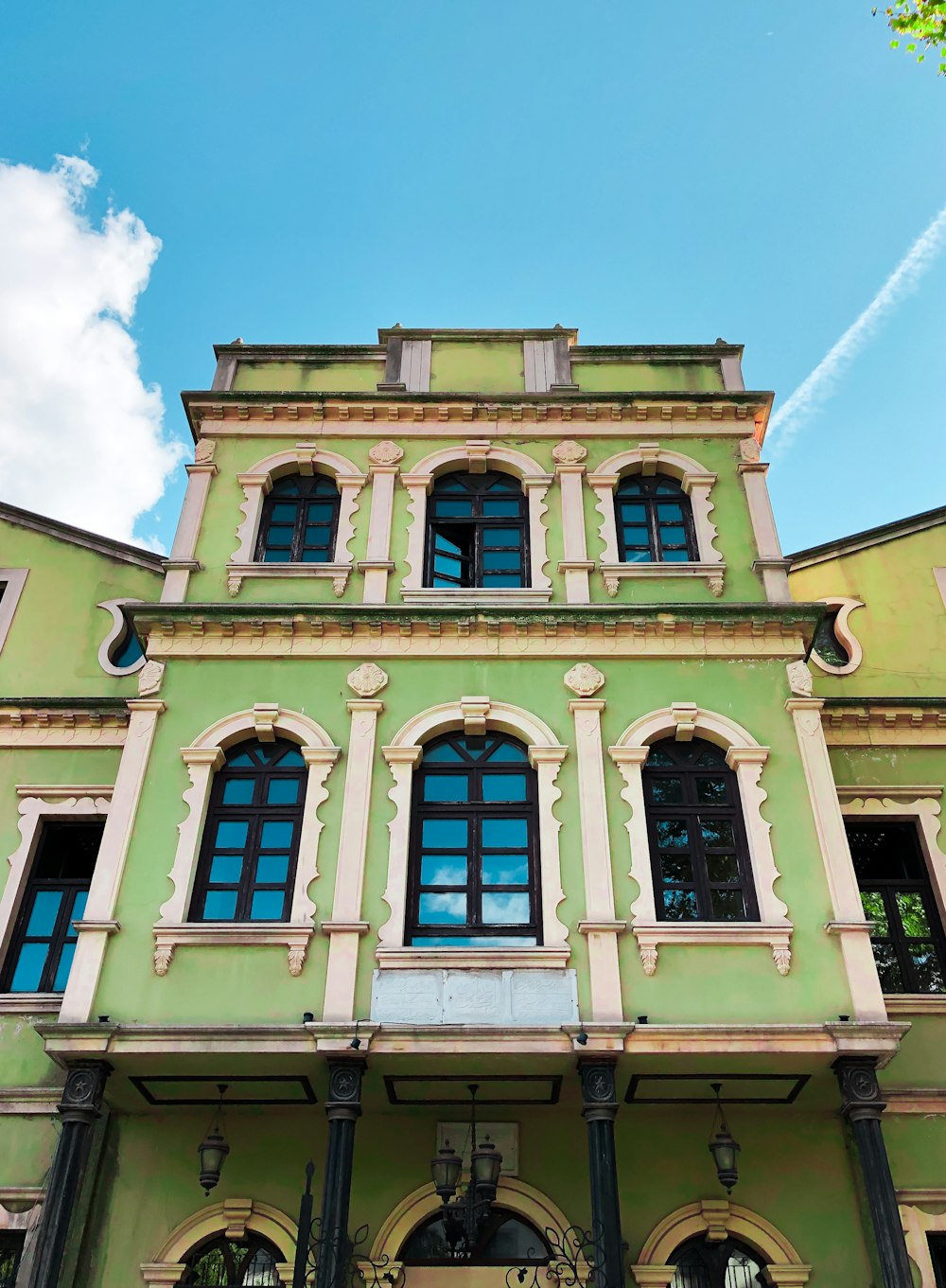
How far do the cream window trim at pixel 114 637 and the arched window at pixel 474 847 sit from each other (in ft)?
16.3

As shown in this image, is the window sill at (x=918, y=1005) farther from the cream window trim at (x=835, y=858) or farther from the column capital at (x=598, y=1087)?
→ the column capital at (x=598, y=1087)

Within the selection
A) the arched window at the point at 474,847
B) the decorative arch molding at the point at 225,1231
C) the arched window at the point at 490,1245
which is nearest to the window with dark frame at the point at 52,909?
the decorative arch molding at the point at 225,1231

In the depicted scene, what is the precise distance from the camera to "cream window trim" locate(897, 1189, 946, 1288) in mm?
10922

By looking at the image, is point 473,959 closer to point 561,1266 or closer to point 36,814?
point 561,1266

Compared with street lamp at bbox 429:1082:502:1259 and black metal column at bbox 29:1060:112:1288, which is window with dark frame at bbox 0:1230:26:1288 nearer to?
black metal column at bbox 29:1060:112:1288

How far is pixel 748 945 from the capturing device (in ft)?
36.2

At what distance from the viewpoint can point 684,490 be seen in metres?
14.8

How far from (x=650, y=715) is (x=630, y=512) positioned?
3296 mm

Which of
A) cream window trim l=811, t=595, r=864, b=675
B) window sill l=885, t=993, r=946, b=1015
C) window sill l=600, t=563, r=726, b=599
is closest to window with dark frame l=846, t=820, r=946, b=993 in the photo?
window sill l=885, t=993, r=946, b=1015

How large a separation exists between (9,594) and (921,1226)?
44.5 ft

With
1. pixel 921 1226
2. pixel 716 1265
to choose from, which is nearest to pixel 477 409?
pixel 716 1265

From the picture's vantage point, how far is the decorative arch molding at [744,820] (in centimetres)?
1105

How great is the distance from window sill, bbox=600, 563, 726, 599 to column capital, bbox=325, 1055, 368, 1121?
20.3 feet

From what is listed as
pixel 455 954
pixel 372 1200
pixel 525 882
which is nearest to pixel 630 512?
pixel 525 882
